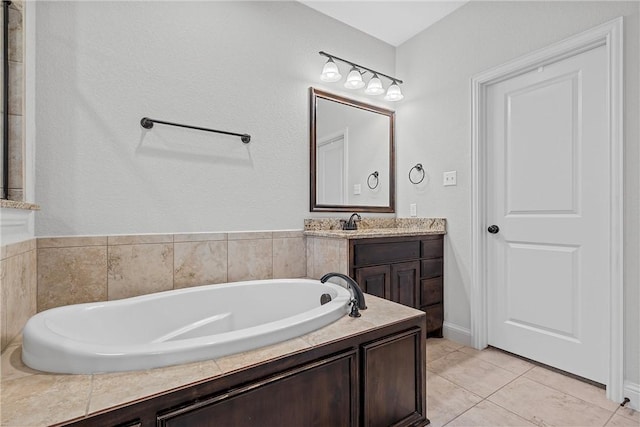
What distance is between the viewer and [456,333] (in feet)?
7.97

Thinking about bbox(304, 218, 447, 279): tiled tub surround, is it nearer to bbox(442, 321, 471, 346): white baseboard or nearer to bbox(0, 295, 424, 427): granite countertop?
bbox(442, 321, 471, 346): white baseboard

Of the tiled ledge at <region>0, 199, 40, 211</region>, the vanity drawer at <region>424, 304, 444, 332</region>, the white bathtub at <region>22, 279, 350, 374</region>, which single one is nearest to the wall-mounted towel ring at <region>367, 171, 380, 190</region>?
the vanity drawer at <region>424, 304, 444, 332</region>

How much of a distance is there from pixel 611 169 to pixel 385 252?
1310 mm

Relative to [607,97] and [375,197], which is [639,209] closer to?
[607,97]

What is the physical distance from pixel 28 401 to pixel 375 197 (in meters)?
2.44

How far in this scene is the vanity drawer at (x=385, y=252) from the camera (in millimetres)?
2004

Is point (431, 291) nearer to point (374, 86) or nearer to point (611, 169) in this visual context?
point (611, 169)

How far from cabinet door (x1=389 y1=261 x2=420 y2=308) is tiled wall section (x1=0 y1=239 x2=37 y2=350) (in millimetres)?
1937

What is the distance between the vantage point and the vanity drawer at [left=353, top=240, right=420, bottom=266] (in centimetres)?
200

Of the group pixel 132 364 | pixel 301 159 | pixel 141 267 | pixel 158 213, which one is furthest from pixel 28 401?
pixel 301 159

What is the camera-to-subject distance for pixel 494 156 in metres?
2.26

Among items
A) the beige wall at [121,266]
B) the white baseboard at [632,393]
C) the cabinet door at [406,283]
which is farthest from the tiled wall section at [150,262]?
the white baseboard at [632,393]

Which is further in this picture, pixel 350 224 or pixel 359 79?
pixel 359 79

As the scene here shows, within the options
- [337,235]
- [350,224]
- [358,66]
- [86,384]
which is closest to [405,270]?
[350,224]
